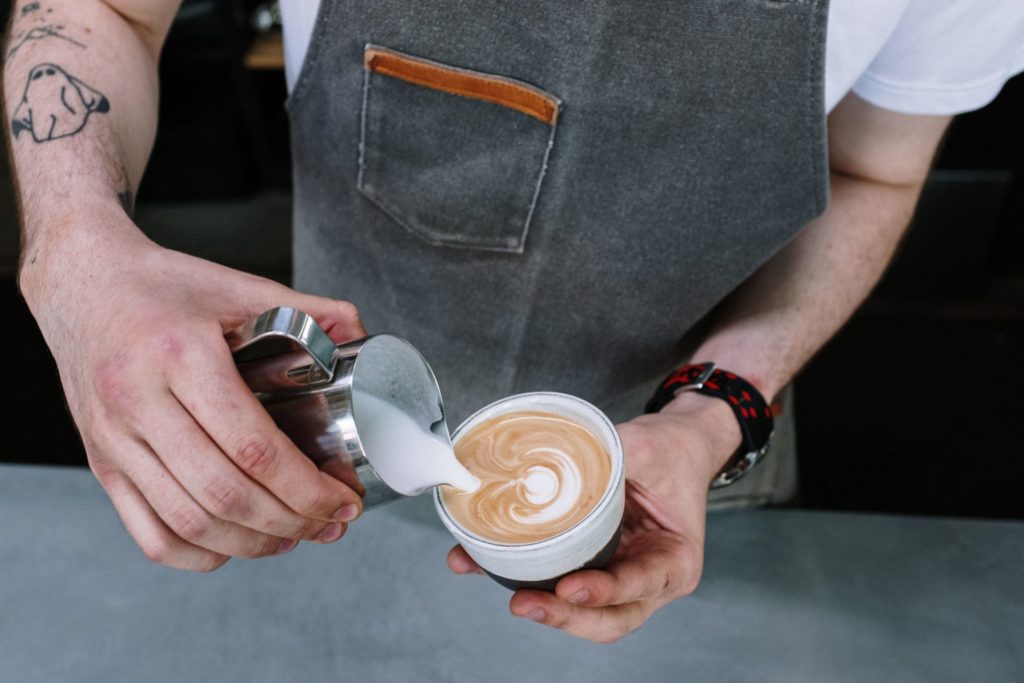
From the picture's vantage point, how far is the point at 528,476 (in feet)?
3.17

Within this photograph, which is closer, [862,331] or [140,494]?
[140,494]

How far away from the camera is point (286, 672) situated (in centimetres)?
103

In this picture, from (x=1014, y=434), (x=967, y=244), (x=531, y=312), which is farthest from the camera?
(x=967, y=244)

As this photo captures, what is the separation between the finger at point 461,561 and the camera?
964 millimetres

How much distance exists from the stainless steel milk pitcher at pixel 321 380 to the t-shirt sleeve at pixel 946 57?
0.77 m

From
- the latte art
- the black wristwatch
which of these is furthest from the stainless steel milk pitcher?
the black wristwatch

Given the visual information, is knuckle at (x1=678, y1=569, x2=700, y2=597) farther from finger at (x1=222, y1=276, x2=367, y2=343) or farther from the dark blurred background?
the dark blurred background

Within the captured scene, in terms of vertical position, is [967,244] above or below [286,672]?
below

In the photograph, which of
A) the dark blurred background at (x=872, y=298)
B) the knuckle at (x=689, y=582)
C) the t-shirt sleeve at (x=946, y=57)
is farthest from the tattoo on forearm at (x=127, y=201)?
the dark blurred background at (x=872, y=298)

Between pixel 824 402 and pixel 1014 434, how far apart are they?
568mm

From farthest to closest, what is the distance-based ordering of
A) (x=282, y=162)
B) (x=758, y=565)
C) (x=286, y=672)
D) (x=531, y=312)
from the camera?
(x=282, y=162), (x=531, y=312), (x=758, y=565), (x=286, y=672)

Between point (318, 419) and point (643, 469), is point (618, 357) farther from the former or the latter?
point (318, 419)

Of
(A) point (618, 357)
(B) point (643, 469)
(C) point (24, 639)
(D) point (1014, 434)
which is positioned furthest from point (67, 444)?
(D) point (1014, 434)

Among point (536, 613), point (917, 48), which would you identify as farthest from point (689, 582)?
point (917, 48)
